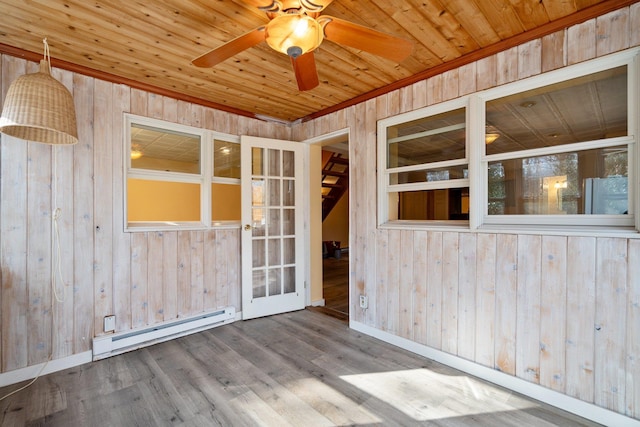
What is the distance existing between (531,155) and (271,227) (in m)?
2.65

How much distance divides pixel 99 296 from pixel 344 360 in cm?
214

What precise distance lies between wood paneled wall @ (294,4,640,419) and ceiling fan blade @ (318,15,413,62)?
101 cm

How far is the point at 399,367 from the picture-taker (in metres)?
2.35

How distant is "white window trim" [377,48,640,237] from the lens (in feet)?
5.57

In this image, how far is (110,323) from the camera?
256 centimetres

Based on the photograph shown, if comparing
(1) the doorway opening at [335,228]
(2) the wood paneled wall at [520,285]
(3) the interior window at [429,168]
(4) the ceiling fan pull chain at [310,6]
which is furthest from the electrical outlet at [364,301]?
(4) the ceiling fan pull chain at [310,6]

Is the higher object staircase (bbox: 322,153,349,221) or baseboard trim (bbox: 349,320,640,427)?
staircase (bbox: 322,153,349,221)

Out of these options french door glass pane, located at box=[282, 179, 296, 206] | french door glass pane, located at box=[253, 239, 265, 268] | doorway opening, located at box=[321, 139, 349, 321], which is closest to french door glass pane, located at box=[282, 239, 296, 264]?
french door glass pane, located at box=[253, 239, 265, 268]

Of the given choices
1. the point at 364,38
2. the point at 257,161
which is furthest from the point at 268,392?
the point at 257,161

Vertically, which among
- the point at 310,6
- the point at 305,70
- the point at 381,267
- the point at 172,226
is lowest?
the point at 381,267

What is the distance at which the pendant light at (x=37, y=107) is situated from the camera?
5.56 ft

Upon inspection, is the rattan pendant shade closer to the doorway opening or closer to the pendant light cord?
the pendant light cord

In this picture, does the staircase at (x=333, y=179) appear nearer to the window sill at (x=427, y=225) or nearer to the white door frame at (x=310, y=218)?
the white door frame at (x=310, y=218)

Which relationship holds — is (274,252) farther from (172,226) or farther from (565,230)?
(565,230)
